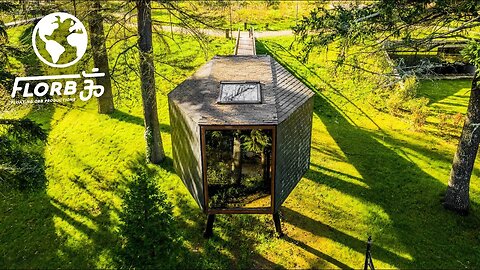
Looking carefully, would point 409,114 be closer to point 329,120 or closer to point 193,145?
point 329,120

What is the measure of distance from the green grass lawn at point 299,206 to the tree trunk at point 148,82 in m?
0.76

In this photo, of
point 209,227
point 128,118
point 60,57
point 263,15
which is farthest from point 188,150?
point 263,15

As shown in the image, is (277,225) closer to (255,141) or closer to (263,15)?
(255,141)

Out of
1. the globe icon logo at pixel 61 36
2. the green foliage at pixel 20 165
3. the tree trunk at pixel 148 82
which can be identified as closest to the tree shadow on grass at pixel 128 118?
the tree trunk at pixel 148 82

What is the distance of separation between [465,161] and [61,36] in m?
17.3

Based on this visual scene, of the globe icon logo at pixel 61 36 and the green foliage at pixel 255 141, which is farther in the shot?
the globe icon logo at pixel 61 36

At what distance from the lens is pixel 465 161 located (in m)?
12.5

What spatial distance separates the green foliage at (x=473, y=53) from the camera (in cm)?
915

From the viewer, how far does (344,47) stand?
1045 centimetres

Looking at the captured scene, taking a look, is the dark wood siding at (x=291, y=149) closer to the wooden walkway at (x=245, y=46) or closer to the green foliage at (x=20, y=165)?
the green foliage at (x=20, y=165)

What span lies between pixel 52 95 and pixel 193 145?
13272mm

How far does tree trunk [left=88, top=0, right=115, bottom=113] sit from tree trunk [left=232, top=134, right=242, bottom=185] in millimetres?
5490

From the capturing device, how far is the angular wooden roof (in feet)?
32.8

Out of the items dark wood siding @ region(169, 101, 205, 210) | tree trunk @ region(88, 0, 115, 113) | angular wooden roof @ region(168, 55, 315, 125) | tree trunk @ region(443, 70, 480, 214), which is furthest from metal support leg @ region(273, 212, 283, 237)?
tree trunk @ region(88, 0, 115, 113)
